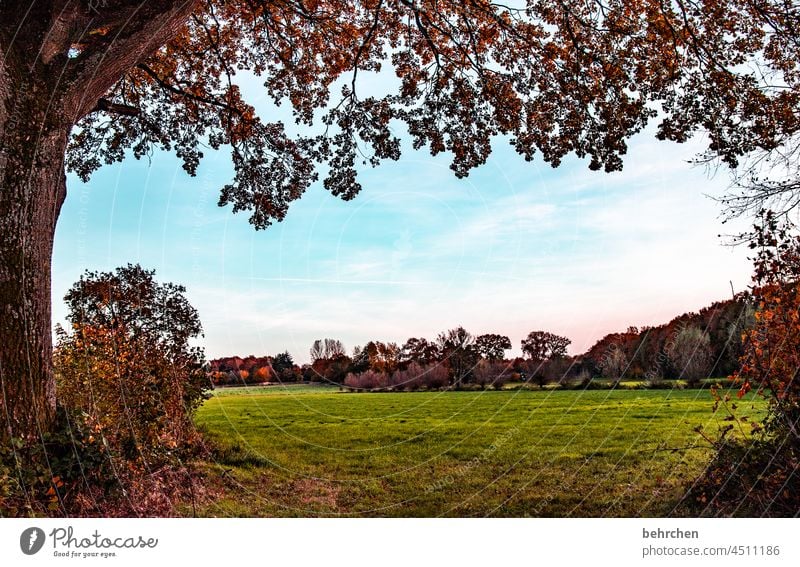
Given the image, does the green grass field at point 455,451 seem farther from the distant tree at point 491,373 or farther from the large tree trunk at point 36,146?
the large tree trunk at point 36,146

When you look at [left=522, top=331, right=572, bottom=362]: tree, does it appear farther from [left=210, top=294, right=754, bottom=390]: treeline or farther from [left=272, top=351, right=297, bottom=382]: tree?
[left=272, top=351, right=297, bottom=382]: tree

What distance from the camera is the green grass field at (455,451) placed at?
21.4 feet

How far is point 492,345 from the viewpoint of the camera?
8.34 m

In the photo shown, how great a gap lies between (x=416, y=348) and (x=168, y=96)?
632 cm

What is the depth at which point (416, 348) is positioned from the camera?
8492 millimetres

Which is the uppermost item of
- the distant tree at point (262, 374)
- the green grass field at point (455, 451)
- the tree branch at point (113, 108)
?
the tree branch at point (113, 108)

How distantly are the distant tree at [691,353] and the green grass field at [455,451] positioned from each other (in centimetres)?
61

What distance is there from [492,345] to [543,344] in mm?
707

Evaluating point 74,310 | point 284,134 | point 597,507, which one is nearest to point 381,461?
point 597,507

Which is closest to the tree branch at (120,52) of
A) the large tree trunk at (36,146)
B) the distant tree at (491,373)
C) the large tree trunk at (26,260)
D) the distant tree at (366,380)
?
the large tree trunk at (36,146)

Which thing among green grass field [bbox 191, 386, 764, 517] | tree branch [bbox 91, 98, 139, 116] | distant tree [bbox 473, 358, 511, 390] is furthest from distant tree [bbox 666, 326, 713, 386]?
tree branch [bbox 91, 98, 139, 116]

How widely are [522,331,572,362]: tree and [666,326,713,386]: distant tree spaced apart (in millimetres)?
1365

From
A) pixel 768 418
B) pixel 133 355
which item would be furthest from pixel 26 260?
pixel 768 418
